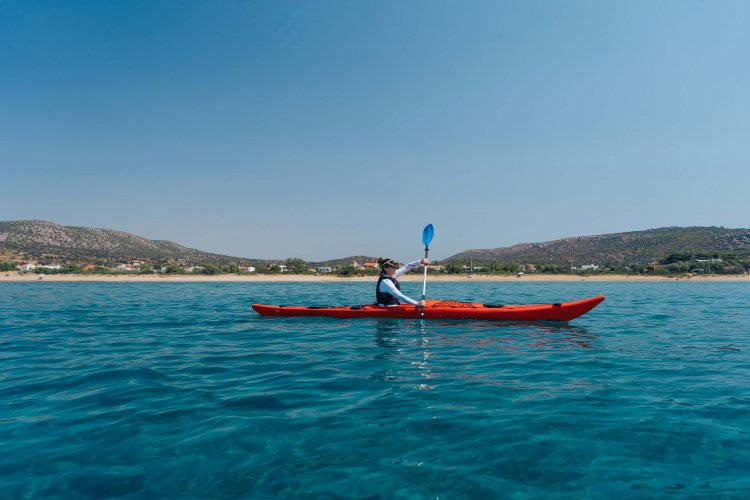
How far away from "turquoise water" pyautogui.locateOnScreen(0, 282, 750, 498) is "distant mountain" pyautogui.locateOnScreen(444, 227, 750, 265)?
82.5 metres

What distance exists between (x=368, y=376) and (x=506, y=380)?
7.17 ft

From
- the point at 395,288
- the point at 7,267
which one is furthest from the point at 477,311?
the point at 7,267

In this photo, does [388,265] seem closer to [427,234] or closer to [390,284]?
[390,284]

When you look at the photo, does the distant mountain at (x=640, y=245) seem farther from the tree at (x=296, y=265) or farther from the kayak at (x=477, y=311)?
the kayak at (x=477, y=311)

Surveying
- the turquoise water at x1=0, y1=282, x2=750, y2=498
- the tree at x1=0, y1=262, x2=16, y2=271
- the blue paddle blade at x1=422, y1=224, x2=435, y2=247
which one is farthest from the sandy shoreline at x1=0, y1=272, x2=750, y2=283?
the turquoise water at x1=0, y1=282, x2=750, y2=498

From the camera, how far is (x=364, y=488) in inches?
139

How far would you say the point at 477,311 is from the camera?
12984 mm

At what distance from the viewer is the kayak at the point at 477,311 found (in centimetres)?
1277

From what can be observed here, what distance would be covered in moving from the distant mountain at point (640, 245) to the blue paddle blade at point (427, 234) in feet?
242

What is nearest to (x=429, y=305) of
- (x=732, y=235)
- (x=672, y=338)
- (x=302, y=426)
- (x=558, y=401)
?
(x=672, y=338)

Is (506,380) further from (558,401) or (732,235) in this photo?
(732,235)

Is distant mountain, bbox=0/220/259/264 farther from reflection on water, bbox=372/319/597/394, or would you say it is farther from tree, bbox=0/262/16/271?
reflection on water, bbox=372/319/597/394

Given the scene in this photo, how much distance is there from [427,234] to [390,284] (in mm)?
4194

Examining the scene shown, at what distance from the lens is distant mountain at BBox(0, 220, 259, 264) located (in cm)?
7533
